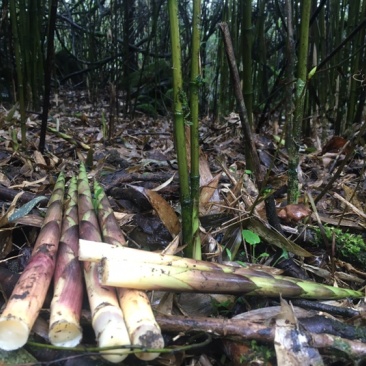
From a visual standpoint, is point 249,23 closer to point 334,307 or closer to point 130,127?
point 334,307

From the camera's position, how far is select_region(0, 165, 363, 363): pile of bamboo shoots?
25.5 inches

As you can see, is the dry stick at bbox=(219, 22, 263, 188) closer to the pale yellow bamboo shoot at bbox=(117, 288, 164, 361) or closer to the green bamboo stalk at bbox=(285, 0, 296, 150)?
the green bamboo stalk at bbox=(285, 0, 296, 150)

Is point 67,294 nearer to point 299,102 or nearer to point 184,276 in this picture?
point 184,276

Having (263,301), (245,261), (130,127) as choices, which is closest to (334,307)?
(263,301)

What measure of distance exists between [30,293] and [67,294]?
0.06 meters

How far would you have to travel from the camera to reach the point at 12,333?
0.64m

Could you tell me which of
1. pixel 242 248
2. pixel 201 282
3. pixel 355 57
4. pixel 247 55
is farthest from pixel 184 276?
pixel 355 57

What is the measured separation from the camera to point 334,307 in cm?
88

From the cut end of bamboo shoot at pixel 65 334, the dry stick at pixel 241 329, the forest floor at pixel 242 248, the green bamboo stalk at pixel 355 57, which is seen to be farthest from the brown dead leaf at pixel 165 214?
the green bamboo stalk at pixel 355 57

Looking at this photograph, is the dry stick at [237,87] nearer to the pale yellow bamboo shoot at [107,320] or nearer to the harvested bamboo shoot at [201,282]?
the harvested bamboo shoot at [201,282]

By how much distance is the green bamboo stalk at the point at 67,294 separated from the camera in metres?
0.66

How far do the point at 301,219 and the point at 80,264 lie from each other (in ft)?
2.11

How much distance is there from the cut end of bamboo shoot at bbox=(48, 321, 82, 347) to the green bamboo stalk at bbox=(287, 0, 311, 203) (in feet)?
2.59

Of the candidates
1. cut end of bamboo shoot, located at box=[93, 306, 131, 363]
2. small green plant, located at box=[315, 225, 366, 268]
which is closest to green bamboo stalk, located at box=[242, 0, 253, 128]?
small green plant, located at box=[315, 225, 366, 268]
